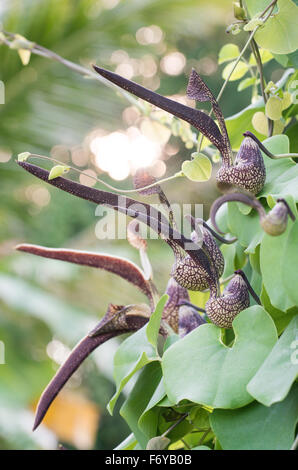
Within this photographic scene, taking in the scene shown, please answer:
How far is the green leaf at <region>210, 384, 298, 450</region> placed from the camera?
0.21 meters

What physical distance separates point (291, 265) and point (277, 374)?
0.04 metres

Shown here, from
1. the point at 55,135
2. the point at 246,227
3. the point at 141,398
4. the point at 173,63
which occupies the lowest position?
the point at 55,135

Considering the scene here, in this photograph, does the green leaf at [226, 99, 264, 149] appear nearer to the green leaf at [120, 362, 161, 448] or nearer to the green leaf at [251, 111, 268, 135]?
the green leaf at [251, 111, 268, 135]

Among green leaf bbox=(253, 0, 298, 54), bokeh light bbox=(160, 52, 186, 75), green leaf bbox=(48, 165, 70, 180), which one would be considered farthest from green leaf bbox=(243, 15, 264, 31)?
bokeh light bbox=(160, 52, 186, 75)

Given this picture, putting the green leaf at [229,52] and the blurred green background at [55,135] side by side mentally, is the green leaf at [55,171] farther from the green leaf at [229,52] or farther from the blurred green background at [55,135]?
the blurred green background at [55,135]

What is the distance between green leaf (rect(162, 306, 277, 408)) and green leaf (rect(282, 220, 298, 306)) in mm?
21

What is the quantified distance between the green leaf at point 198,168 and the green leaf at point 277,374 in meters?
0.09

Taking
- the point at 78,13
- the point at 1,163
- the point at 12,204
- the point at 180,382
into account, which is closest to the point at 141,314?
the point at 180,382

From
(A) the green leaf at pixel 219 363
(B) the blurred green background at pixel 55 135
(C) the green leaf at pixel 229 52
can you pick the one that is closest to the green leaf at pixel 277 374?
(A) the green leaf at pixel 219 363

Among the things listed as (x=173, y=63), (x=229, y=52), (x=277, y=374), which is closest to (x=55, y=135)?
(x=173, y=63)

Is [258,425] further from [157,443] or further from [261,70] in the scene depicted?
[261,70]

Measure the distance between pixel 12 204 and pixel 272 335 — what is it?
3.06 metres

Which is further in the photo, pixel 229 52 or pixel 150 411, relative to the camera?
pixel 229 52

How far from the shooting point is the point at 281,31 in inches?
10.3
